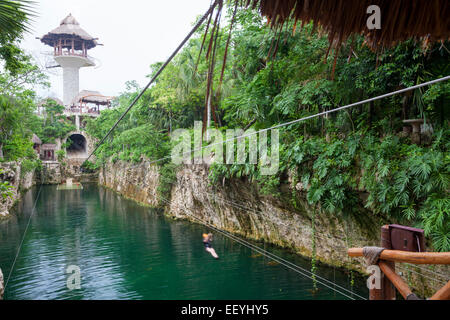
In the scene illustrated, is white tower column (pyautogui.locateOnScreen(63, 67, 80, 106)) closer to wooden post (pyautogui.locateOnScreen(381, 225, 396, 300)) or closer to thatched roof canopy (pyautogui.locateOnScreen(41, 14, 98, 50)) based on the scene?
thatched roof canopy (pyautogui.locateOnScreen(41, 14, 98, 50))

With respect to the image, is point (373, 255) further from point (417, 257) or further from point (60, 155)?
point (60, 155)

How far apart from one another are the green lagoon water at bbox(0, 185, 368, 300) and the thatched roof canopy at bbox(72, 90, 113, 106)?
21.4 m

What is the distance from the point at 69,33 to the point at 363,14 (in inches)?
1251

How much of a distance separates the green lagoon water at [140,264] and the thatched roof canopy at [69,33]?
20.9 metres

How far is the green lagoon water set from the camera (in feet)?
21.2

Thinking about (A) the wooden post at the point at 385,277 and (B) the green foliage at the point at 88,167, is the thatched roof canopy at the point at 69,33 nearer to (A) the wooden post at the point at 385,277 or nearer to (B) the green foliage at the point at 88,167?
(B) the green foliage at the point at 88,167

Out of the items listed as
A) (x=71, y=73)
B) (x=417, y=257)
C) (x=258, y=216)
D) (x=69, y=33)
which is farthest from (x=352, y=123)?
(x=71, y=73)

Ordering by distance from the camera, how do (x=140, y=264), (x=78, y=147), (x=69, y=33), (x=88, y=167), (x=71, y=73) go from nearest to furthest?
(x=140, y=264) < (x=69, y=33) < (x=88, y=167) < (x=71, y=73) < (x=78, y=147)

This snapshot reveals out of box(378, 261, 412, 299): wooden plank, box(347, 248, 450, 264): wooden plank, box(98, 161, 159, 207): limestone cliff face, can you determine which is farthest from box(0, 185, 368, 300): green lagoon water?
box(347, 248, 450, 264): wooden plank

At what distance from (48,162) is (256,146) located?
26.4m

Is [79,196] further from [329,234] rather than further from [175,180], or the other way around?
[329,234]

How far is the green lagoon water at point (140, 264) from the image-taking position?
6461 millimetres

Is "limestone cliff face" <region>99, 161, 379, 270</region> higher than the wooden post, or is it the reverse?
the wooden post

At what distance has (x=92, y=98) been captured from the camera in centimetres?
3291
